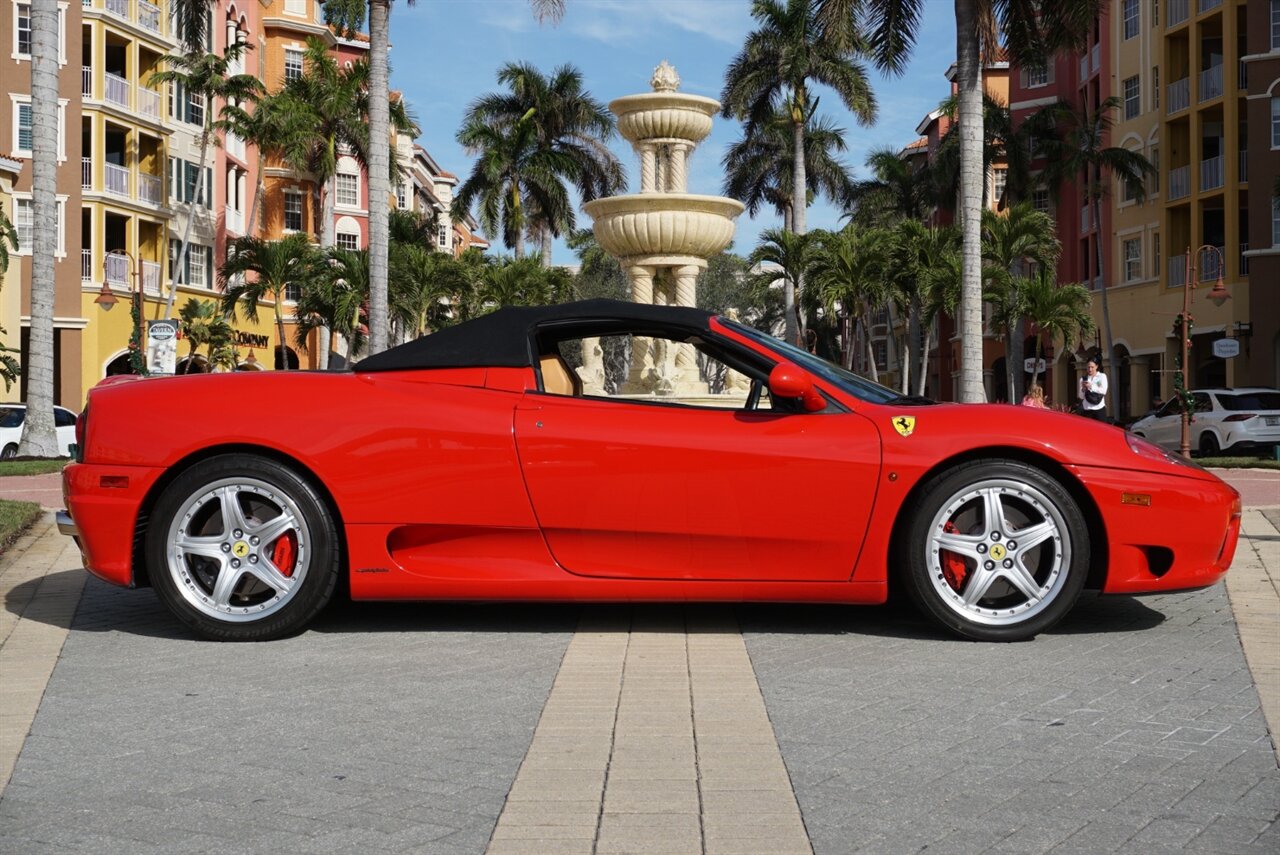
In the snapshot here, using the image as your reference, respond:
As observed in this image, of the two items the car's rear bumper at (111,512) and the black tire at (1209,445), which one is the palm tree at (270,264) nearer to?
the black tire at (1209,445)

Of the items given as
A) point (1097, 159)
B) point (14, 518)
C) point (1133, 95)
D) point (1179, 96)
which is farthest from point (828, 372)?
point (1133, 95)

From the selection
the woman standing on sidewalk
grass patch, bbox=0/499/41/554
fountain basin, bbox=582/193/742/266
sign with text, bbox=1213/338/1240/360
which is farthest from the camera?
sign with text, bbox=1213/338/1240/360

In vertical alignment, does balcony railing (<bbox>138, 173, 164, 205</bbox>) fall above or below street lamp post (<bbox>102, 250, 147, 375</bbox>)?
above

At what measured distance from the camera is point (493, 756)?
3945mm

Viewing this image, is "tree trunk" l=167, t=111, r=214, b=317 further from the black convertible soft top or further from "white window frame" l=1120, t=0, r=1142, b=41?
the black convertible soft top

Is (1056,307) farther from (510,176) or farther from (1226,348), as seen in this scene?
(510,176)

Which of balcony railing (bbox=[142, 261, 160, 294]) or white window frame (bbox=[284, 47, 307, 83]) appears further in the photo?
white window frame (bbox=[284, 47, 307, 83])

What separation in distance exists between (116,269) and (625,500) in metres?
44.5

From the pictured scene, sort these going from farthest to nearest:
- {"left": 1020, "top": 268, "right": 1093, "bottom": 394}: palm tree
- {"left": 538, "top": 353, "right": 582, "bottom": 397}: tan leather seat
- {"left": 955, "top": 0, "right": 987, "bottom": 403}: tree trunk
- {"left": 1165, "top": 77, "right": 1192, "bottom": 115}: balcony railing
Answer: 1. {"left": 1165, "top": 77, "right": 1192, "bottom": 115}: balcony railing
2. {"left": 1020, "top": 268, "right": 1093, "bottom": 394}: palm tree
3. {"left": 955, "top": 0, "right": 987, "bottom": 403}: tree trunk
4. {"left": 538, "top": 353, "right": 582, "bottom": 397}: tan leather seat

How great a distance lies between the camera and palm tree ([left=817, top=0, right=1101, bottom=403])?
2255cm

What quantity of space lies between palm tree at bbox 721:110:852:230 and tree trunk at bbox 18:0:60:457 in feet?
113

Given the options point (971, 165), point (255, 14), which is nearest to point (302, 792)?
point (971, 165)

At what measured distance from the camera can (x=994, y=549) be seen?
18.2 ft

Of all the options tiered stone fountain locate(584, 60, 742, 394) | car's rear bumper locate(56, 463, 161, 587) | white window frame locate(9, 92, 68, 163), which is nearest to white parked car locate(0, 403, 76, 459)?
tiered stone fountain locate(584, 60, 742, 394)
